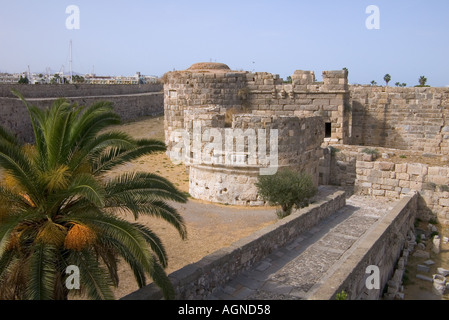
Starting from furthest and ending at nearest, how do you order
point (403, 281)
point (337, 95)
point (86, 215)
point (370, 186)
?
point (337, 95) < point (370, 186) < point (403, 281) < point (86, 215)

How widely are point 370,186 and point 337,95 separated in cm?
448

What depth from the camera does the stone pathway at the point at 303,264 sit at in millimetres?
6270

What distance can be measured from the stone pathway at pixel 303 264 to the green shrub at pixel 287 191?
0.86 metres

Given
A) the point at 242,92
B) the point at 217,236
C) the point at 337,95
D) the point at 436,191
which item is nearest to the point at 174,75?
the point at 242,92

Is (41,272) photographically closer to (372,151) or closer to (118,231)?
(118,231)

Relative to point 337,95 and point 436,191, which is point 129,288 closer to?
point 436,191

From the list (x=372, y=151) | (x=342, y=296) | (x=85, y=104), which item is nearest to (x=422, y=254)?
(x=372, y=151)

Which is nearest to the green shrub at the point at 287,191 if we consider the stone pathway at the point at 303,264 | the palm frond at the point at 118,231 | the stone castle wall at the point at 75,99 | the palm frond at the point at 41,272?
the stone pathway at the point at 303,264

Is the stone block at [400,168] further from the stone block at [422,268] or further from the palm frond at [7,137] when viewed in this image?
the palm frond at [7,137]

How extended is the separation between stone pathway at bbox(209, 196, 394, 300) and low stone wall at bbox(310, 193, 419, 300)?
57 centimetres

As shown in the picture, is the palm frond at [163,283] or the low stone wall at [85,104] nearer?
the palm frond at [163,283]

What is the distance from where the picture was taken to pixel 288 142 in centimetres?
1204

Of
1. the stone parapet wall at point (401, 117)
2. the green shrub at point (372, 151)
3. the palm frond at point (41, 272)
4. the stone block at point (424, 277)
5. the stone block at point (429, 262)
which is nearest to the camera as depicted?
the palm frond at point (41, 272)

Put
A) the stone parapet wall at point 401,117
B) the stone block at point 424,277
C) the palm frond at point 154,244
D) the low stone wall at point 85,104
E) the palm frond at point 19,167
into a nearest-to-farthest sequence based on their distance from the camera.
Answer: the palm frond at point 19,167, the palm frond at point 154,244, the stone block at point 424,277, the stone parapet wall at point 401,117, the low stone wall at point 85,104
